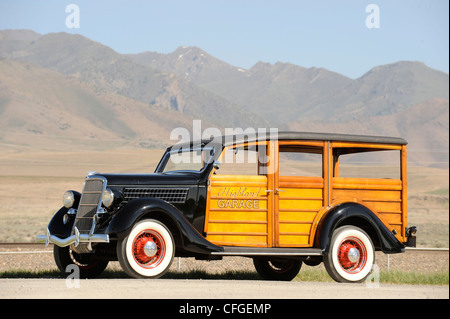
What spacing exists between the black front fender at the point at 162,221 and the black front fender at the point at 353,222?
1.69 meters

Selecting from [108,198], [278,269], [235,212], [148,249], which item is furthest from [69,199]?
[278,269]

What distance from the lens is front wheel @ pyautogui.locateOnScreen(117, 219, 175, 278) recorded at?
9766 mm

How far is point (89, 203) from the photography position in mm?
10484

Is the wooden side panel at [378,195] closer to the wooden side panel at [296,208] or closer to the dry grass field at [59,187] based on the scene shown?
the wooden side panel at [296,208]

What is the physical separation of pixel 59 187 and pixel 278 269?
58363mm

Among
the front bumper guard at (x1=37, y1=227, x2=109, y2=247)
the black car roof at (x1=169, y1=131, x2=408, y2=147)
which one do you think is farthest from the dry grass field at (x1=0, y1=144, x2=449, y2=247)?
the black car roof at (x1=169, y1=131, x2=408, y2=147)

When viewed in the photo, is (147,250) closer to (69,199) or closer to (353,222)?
(69,199)

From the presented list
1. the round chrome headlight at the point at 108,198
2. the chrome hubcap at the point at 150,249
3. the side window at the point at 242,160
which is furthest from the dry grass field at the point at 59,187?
the chrome hubcap at the point at 150,249

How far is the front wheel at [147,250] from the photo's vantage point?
9.77 meters

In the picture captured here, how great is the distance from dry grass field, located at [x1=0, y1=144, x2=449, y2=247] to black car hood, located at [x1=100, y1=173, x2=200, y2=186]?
2015 centimetres

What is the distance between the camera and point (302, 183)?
36.9 feet

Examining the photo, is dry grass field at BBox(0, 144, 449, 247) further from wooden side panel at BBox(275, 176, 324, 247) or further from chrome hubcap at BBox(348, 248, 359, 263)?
chrome hubcap at BBox(348, 248, 359, 263)
